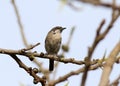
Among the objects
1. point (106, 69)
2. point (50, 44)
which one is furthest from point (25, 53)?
point (50, 44)

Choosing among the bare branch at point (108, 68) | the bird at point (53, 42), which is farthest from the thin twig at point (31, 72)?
the bird at point (53, 42)

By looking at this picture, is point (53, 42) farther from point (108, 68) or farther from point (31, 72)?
point (108, 68)

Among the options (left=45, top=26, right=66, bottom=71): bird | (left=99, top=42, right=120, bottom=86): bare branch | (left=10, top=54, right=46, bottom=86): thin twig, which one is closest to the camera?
(left=99, top=42, right=120, bottom=86): bare branch

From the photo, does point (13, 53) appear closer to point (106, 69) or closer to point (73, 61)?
point (73, 61)

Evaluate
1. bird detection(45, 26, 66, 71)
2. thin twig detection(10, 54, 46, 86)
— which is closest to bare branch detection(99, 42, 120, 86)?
thin twig detection(10, 54, 46, 86)

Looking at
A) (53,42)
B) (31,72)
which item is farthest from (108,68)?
(53,42)

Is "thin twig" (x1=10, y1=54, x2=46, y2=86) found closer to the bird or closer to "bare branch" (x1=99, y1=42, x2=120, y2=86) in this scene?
"bare branch" (x1=99, y1=42, x2=120, y2=86)

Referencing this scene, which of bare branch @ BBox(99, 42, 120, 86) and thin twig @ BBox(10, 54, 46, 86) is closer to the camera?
bare branch @ BBox(99, 42, 120, 86)

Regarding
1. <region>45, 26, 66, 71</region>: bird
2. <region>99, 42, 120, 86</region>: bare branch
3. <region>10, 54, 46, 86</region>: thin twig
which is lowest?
<region>45, 26, 66, 71</region>: bird

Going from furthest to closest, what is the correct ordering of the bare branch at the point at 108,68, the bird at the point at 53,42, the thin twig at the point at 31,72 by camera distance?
the bird at the point at 53,42 → the thin twig at the point at 31,72 → the bare branch at the point at 108,68

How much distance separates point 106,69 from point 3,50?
2143 millimetres

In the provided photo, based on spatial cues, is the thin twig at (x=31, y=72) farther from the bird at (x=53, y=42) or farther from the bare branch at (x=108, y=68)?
the bird at (x=53, y=42)

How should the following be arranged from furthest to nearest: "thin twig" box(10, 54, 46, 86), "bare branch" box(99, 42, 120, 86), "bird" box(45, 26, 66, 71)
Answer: "bird" box(45, 26, 66, 71), "thin twig" box(10, 54, 46, 86), "bare branch" box(99, 42, 120, 86)

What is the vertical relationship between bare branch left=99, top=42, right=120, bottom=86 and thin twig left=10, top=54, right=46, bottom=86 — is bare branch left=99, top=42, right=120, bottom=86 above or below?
above
